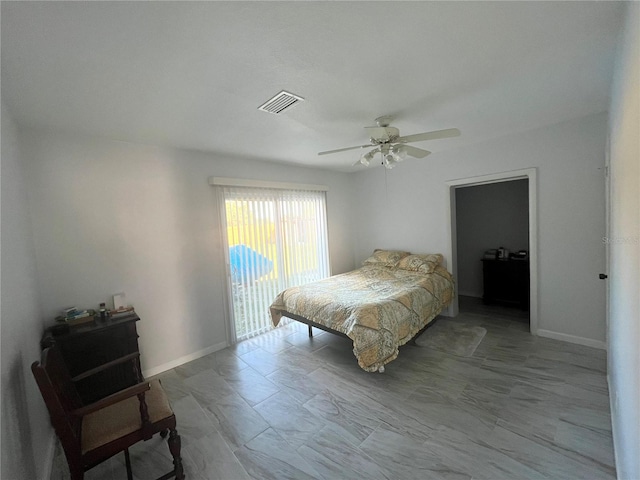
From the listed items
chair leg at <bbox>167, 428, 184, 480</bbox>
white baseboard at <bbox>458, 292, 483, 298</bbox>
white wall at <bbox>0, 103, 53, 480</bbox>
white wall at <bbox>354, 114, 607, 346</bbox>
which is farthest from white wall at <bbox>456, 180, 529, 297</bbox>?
white wall at <bbox>0, 103, 53, 480</bbox>

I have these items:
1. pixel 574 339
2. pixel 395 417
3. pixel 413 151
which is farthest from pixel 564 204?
pixel 395 417

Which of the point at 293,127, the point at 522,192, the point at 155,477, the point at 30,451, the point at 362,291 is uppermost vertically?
the point at 293,127

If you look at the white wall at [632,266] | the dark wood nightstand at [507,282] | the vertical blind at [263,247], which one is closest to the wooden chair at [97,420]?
the vertical blind at [263,247]

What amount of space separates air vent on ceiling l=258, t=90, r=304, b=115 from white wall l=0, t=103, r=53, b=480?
5.53ft

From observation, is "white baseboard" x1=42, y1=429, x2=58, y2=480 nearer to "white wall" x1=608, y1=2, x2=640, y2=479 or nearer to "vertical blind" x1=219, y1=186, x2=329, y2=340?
"vertical blind" x1=219, y1=186, x2=329, y2=340

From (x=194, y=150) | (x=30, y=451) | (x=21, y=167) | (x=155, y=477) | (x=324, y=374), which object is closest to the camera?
(x=30, y=451)

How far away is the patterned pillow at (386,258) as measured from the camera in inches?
170

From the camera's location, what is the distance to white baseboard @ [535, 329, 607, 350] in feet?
9.29

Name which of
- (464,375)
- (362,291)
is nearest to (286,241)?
(362,291)

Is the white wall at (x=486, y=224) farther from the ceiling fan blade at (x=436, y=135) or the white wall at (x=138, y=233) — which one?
the white wall at (x=138, y=233)

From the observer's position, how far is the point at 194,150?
10.4 ft

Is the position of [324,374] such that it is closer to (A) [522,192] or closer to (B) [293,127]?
(B) [293,127]

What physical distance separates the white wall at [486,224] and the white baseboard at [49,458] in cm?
572

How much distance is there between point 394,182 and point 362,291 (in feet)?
7.25
